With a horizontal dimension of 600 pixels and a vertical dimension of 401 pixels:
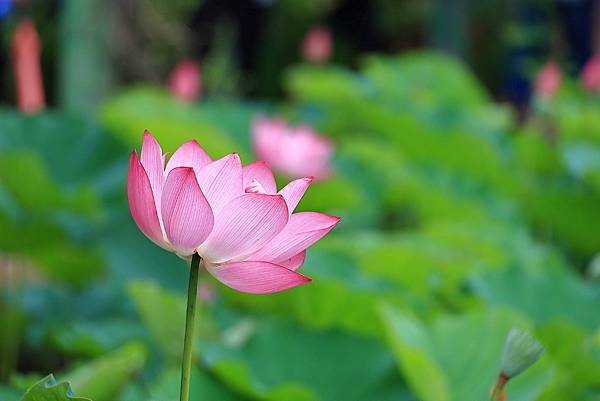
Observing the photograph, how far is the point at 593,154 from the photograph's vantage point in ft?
6.18

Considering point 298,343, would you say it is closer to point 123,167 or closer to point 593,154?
point 123,167

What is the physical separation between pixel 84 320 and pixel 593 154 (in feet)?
3.37

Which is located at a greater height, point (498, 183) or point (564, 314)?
point (498, 183)

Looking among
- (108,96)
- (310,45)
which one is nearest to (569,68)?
(310,45)

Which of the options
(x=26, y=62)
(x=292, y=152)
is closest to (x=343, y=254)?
(x=292, y=152)

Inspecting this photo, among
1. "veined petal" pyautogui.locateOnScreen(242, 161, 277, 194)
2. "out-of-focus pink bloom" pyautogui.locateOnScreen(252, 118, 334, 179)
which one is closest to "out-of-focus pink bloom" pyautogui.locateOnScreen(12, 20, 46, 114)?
"out-of-focus pink bloom" pyautogui.locateOnScreen(252, 118, 334, 179)

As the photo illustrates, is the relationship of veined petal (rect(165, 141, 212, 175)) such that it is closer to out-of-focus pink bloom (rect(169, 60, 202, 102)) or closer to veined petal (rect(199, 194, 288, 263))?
veined petal (rect(199, 194, 288, 263))

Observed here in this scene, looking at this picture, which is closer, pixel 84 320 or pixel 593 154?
pixel 84 320

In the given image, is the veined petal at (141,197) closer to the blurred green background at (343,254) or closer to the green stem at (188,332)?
the green stem at (188,332)

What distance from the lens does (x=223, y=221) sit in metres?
0.46

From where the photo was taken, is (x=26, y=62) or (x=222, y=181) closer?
(x=222, y=181)

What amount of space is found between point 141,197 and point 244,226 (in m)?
0.05

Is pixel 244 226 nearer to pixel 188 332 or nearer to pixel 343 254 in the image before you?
pixel 188 332

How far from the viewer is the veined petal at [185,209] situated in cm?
45
